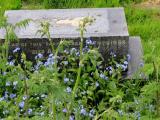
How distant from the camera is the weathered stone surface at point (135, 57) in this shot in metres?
4.51

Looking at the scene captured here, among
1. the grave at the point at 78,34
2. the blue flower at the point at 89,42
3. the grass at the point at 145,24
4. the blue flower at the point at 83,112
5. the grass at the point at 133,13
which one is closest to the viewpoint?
the blue flower at the point at 83,112

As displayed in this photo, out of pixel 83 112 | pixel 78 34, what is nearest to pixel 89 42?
pixel 78 34

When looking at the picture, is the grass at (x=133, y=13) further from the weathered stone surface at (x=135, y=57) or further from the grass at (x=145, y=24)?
the weathered stone surface at (x=135, y=57)

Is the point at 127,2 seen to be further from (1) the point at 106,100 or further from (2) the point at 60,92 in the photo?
(2) the point at 60,92

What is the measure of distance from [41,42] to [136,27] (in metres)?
1.63

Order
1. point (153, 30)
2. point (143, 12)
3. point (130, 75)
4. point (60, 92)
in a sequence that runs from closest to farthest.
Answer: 1. point (60, 92)
2. point (130, 75)
3. point (153, 30)
4. point (143, 12)

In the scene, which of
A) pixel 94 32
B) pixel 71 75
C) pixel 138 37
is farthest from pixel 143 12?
pixel 71 75

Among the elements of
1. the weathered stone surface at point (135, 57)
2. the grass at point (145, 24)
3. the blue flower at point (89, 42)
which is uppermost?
the blue flower at point (89, 42)

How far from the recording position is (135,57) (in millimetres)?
4840

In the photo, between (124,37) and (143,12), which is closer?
(124,37)

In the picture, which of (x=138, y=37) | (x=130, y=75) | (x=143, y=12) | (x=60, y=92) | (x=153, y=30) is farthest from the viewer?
(x=143, y=12)

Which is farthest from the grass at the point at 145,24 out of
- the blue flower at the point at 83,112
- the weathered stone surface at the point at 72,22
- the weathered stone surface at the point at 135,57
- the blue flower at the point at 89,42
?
the blue flower at the point at 83,112

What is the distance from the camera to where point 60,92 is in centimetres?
195

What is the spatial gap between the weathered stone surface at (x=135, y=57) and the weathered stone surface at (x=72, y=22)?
11.2 inches
